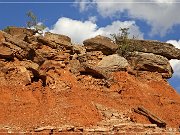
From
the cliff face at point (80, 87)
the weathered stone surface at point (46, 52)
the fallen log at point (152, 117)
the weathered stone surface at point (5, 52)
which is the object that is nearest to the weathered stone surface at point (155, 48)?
the cliff face at point (80, 87)

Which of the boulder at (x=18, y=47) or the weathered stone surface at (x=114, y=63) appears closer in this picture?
the boulder at (x=18, y=47)

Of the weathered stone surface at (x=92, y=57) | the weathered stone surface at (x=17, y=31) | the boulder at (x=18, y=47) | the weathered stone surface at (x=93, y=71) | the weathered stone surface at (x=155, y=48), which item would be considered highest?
the weathered stone surface at (x=155, y=48)

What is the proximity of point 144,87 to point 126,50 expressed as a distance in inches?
160

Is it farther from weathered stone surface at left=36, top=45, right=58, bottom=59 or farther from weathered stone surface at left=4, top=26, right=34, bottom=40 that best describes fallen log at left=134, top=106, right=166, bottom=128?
weathered stone surface at left=4, top=26, right=34, bottom=40

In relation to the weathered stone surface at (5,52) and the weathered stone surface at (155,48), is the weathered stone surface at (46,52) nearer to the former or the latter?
the weathered stone surface at (5,52)

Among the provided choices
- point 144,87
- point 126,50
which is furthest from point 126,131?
point 126,50

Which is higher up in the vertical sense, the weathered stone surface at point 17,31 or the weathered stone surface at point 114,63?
the weathered stone surface at point 17,31

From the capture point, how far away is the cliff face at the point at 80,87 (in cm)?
2772

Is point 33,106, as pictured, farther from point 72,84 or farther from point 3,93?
point 72,84

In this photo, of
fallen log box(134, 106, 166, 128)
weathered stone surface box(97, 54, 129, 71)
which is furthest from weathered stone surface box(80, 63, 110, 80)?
fallen log box(134, 106, 166, 128)

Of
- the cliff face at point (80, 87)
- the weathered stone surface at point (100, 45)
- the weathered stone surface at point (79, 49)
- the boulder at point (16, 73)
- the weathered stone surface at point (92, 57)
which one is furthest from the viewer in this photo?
the weathered stone surface at point (100, 45)

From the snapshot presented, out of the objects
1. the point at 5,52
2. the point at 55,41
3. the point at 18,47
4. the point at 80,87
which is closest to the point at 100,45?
the point at 55,41

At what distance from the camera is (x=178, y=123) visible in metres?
33.3

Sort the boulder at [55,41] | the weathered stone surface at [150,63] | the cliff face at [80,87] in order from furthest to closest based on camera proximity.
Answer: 1. the weathered stone surface at [150,63]
2. the boulder at [55,41]
3. the cliff face at [80,87]
